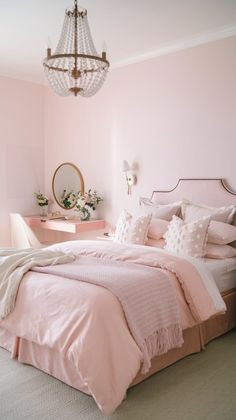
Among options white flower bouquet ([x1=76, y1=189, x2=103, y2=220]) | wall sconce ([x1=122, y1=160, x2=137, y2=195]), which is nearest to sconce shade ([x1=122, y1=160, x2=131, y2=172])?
wall sconce ([x1=122, y1=160, x2=137, y2=195])

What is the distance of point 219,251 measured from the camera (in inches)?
137

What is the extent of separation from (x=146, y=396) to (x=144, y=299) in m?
0.56

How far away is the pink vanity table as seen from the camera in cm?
483

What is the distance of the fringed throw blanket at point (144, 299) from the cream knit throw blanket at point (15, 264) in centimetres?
14

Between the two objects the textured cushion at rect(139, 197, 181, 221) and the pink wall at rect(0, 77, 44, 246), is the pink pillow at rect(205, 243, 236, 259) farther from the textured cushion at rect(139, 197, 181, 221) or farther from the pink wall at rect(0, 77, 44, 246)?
the pink wall at rect(0, 77, 44, 246)

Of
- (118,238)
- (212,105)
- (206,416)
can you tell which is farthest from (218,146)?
(206,416)

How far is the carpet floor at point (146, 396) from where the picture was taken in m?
2.26

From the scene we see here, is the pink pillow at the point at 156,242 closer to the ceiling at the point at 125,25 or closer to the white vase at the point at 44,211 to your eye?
the ceiling at the point at 125,25

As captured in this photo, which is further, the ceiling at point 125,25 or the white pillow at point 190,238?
the white pillow at point 190,238

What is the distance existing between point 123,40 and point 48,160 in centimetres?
217

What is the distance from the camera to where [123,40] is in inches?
161

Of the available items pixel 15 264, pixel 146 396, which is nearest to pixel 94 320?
pixel 146 396

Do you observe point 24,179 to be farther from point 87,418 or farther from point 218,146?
point 87,418

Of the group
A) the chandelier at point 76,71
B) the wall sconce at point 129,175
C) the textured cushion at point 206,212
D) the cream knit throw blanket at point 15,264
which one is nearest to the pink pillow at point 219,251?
the textured cushion at point 206,212
